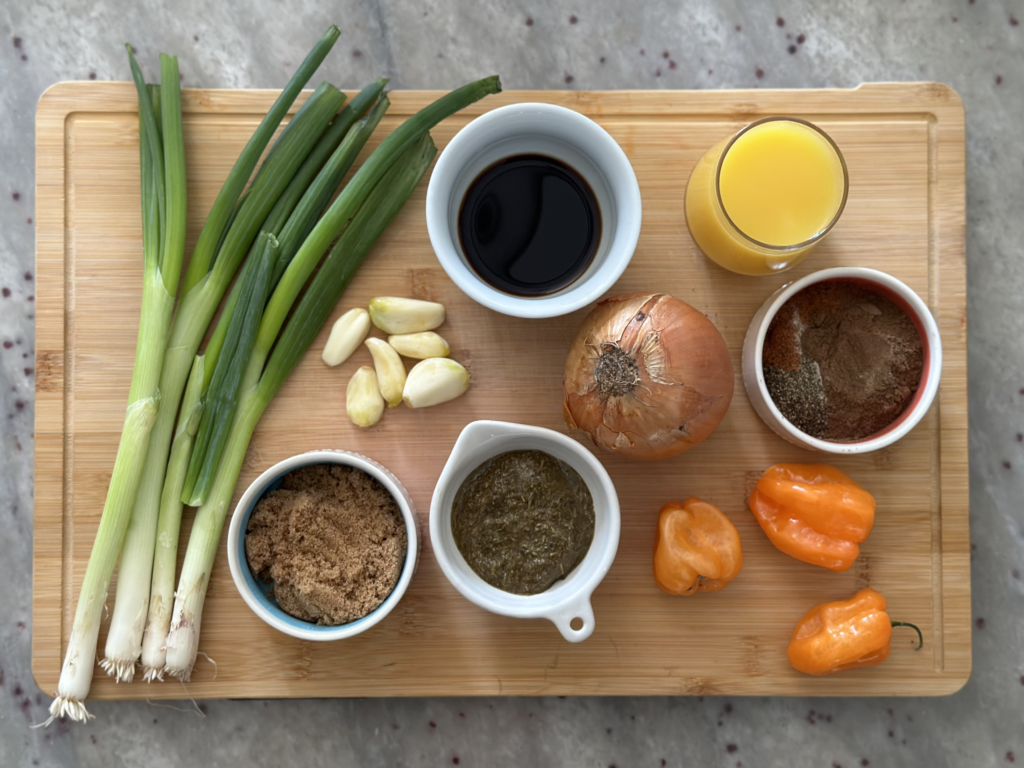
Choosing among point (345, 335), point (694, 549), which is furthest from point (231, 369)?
point (694, 549)

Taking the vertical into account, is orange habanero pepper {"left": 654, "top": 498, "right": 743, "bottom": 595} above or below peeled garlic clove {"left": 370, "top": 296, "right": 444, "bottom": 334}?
below

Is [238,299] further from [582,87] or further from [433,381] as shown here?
[582,87]

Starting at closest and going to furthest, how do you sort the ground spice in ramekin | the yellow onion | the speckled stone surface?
the yellow onion < the ground spice in ramekin < the speckled stone surface

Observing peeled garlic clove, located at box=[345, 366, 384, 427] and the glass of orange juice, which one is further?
peeled garlic clove, located at box=[345, 366, 384, 427]

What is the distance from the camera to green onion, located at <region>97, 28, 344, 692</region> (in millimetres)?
1143

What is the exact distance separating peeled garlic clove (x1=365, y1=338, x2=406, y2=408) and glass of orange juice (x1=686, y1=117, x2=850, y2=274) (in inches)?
22.1

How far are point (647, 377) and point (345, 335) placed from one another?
0.51m

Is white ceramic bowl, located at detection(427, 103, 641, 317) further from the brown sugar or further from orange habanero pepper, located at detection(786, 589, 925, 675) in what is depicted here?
orange habanero pepper, located at detection(786, 589, 925, 675)

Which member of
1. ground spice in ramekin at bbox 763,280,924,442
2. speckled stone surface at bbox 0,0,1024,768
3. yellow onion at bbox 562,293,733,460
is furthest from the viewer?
speckled stone surface at bbox 0,0,1024,768

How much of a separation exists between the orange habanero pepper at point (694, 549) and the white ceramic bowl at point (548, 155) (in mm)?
403

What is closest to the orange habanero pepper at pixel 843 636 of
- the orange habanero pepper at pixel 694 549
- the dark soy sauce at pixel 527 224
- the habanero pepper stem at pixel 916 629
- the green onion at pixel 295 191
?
the habanero pepper stem at pixel 916 629

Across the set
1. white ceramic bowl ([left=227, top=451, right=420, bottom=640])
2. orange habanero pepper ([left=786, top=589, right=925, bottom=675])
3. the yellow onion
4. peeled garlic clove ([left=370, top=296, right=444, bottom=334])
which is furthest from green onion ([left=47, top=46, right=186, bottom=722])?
orange habanero pepper ([left=786, top=589, right=925, bottom=675])

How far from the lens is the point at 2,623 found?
1.35 meters

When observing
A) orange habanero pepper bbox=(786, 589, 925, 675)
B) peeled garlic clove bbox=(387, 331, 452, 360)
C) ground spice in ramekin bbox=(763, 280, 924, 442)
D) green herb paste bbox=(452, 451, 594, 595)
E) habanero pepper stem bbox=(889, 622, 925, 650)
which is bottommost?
habanero pepper stem bbox=(889, 622, 925, 650)
